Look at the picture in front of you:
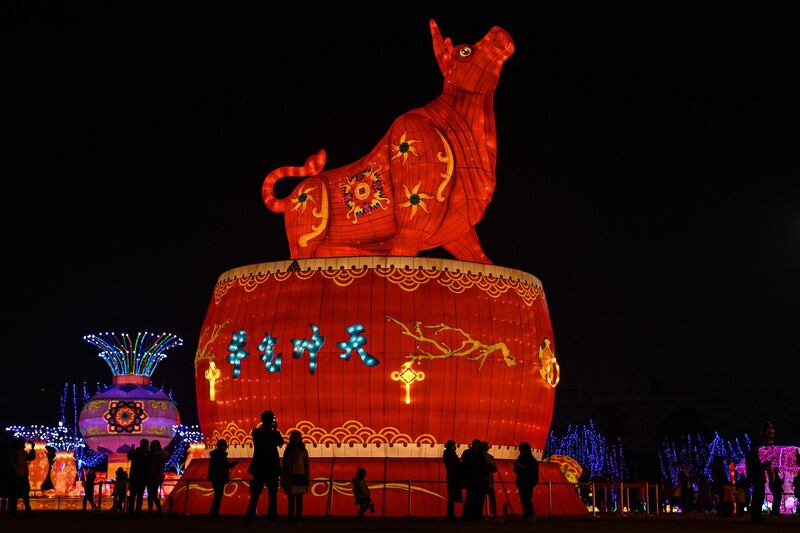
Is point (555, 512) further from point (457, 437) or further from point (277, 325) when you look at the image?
point (277, 325)

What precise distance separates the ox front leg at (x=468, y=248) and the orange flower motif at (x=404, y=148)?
2.63 m

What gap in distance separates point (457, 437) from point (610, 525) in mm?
6331

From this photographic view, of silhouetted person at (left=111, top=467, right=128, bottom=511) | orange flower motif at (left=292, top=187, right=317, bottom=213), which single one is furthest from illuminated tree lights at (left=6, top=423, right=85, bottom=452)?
orange flower motif at (left=292, top=187, right=317, bottom=213)

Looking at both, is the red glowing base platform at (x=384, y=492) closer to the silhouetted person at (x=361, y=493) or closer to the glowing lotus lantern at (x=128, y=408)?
the silhouetted person at (x=361, y=493)

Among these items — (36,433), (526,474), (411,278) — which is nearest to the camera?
(526,474)

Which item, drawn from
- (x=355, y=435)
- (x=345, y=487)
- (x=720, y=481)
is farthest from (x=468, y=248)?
(x=720, y=481)

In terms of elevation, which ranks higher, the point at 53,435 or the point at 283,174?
the point at 283,174

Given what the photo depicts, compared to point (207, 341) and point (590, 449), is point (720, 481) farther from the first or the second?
point (590, 449)

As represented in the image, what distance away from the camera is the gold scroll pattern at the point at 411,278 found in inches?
1004

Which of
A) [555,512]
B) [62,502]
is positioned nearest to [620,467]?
[62,502]

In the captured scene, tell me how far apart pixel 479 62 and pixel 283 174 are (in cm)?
577

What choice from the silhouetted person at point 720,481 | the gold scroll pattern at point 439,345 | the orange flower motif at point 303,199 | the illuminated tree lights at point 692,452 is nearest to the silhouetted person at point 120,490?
the orange flower motif at point 303,199

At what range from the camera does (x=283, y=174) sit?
1166 inches

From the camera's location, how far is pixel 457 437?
24.9m
